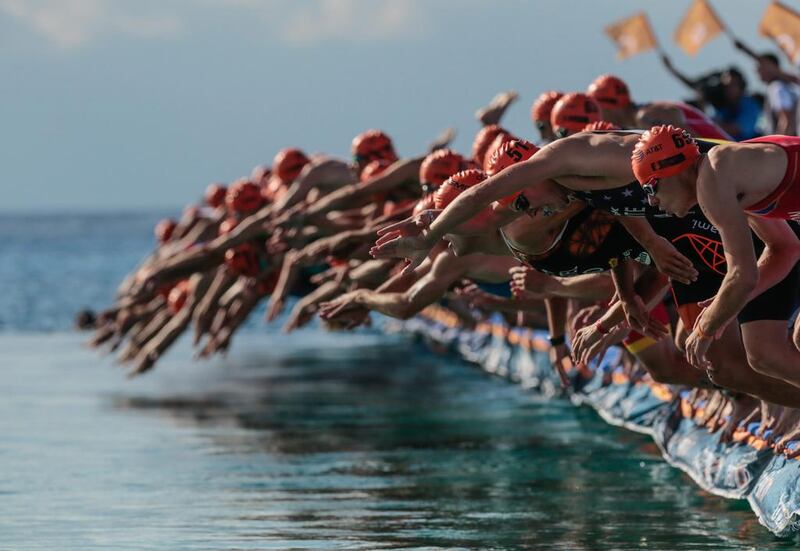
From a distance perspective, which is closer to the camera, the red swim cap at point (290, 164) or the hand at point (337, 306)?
the hand at point (337, 306)

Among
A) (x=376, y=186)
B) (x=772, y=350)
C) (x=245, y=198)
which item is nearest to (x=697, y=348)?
(x=772, y=350)

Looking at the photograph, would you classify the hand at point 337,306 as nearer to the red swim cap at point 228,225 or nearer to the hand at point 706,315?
the hand at point 706,315

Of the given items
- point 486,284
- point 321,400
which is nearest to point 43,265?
point 321,400

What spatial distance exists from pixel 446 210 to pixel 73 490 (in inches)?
173

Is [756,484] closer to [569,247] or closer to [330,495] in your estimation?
[569,247]

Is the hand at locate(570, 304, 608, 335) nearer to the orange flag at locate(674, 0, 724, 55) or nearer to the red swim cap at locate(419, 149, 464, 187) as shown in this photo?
the red swim cap at locate(419, 149, 464, 187)

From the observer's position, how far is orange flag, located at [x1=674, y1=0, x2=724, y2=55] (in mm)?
20766

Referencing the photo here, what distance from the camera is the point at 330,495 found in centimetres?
1245

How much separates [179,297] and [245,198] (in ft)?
6.44

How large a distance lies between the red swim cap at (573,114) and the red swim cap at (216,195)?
450 inches

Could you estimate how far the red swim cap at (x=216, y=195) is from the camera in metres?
24.1

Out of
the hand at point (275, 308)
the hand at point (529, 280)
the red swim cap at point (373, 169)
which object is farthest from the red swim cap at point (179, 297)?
the hand at point (529, 280)

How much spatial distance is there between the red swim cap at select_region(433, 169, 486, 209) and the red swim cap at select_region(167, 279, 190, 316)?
1027 cm

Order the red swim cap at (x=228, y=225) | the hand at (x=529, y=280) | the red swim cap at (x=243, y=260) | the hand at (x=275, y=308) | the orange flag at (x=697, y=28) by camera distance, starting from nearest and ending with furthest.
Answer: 1. the hand at (x=529, y=280)
2. the hand at (x=275, y=308)
3. the red swim cap at (x=243, y=260)
4. the red swim cap at (x=228, y=225)
5. the orange flag at (x=697, y=28)
